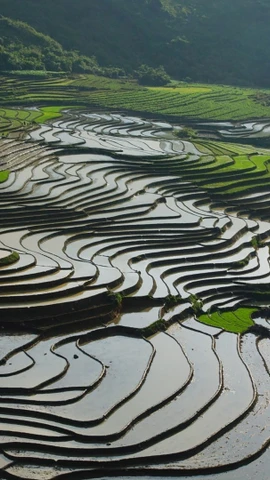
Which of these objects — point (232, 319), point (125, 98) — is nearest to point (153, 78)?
point (125, 98)

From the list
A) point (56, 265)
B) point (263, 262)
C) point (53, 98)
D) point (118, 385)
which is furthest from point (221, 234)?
point (53, 98)

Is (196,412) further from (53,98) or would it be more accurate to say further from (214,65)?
(214,65)

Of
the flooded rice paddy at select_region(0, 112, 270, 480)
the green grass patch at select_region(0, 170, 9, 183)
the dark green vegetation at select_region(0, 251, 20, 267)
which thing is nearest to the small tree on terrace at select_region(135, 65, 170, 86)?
the flooded rice paddy at select_region(0, 112, 270, 480)

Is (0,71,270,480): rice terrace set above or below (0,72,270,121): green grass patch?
below

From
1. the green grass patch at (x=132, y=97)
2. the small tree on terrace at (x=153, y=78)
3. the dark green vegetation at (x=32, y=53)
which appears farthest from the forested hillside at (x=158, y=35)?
the green grass patch at (x=132, y=97)

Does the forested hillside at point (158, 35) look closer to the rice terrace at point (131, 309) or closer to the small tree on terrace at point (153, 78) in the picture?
the small tree on terrace at point (153, 78)

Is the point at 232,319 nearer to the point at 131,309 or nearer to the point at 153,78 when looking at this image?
the point at 131,309

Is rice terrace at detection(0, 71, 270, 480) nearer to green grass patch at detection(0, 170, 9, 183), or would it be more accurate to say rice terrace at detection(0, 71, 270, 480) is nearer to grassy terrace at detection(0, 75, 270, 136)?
green grass patch at detection(0, 170, 9, 183)
